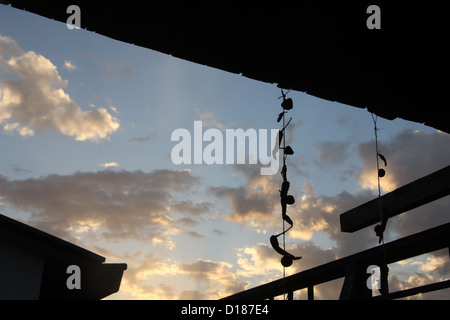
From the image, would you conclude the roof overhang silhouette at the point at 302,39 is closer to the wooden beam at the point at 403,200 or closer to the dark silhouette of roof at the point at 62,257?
the wooden beam at the point at 403,200

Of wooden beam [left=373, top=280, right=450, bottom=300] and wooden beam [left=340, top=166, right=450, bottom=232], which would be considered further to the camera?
wooden beam [left=340, top=166, right=450, bottom=232]

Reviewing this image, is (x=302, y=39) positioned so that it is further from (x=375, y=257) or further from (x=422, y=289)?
(x=422, y=289)

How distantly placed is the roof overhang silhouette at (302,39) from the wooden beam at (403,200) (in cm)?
157

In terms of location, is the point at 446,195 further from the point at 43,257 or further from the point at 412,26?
the point at 43,257

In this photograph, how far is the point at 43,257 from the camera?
6.91 metres

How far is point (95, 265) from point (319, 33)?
18.0 feet

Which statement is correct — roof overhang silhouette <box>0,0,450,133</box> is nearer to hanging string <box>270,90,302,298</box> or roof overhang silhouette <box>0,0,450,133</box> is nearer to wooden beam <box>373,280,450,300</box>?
hanging string <box>270,90,302,298</box>

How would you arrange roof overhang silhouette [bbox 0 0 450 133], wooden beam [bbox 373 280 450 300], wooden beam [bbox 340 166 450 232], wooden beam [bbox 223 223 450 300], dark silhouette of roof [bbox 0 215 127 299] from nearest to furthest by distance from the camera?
roof overhang silhouette [bbox 0 0 450 133]
wooden beam [bbox 223 223 450 300]
wooden beam [bbox 373 280 450 300]
wooden beam [bbox 340 166 450 232]
dark silhouette of roof [bbox 0 215 127 299]

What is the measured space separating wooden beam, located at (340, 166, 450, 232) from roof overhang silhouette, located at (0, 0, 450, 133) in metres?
1.57

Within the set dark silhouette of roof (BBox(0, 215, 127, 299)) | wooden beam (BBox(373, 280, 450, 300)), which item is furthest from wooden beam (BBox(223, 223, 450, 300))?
dark silhouette of roof (BBox(0, 215, 127, 299))

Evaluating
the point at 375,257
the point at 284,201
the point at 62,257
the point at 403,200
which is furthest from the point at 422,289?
the point at 62,257

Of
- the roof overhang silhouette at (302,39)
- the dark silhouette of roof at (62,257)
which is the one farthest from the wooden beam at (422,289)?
the dark silhouette of roof at (62,257)

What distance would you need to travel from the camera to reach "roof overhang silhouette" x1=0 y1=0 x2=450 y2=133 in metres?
2.21
